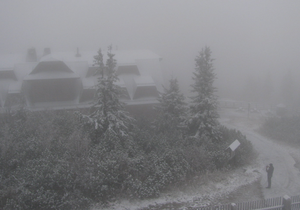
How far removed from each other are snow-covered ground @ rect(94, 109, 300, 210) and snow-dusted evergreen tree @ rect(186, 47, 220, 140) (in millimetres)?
3991

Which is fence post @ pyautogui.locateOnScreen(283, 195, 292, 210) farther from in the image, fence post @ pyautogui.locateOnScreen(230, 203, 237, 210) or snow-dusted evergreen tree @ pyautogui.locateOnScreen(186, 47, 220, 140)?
snow-dusted evergreen tree @ pyautogui.locateOnScreen(186, 47, 220, 140)

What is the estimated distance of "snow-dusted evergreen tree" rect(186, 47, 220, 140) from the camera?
1961 cm

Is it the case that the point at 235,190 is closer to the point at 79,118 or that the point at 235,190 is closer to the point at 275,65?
the point at 79,118

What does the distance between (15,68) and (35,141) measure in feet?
44.2

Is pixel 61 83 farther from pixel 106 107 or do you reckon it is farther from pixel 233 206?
pixel 233 206

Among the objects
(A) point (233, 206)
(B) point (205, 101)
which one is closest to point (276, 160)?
(B) point (205, 101)

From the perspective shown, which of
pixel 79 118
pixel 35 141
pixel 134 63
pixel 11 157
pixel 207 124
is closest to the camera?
pixel 11 157

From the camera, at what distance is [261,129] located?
2795 centimetres

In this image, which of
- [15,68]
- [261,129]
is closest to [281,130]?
[261,129]

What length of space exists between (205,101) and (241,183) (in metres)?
6.78

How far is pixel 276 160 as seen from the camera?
19.7 m

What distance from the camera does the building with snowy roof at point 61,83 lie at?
2308cm

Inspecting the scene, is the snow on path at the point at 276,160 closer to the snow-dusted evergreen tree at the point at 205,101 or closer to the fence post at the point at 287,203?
the fence post at the point at 287,203

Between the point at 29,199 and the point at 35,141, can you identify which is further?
the point at 35,141
